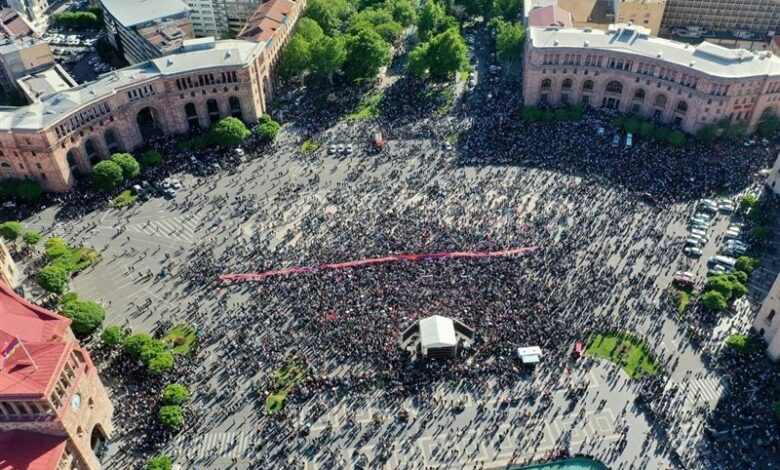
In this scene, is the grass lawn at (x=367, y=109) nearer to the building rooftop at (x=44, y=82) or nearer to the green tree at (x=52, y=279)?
the building rooftop at (x=44, y=82)

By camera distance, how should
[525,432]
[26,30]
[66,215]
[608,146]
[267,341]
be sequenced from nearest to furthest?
[525,432] < [267,341] < [66,215] < [608,146] < [26,30]

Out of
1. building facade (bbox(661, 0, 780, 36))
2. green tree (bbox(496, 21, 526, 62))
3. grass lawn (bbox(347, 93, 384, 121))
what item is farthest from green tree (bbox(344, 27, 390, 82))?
building facade (bbox(661, 0, 780, 36))

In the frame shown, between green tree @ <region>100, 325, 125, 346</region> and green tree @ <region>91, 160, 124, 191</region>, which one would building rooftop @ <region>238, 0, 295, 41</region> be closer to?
green tree @ <region>91, 160, 124, 191</region>

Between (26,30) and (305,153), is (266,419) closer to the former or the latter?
(305,153)

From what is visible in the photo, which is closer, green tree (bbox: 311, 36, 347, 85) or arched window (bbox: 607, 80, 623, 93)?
arched window (bbox: 607, 80, 623, 93)

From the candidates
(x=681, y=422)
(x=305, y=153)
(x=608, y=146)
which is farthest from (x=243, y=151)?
(x=681, y=422)
